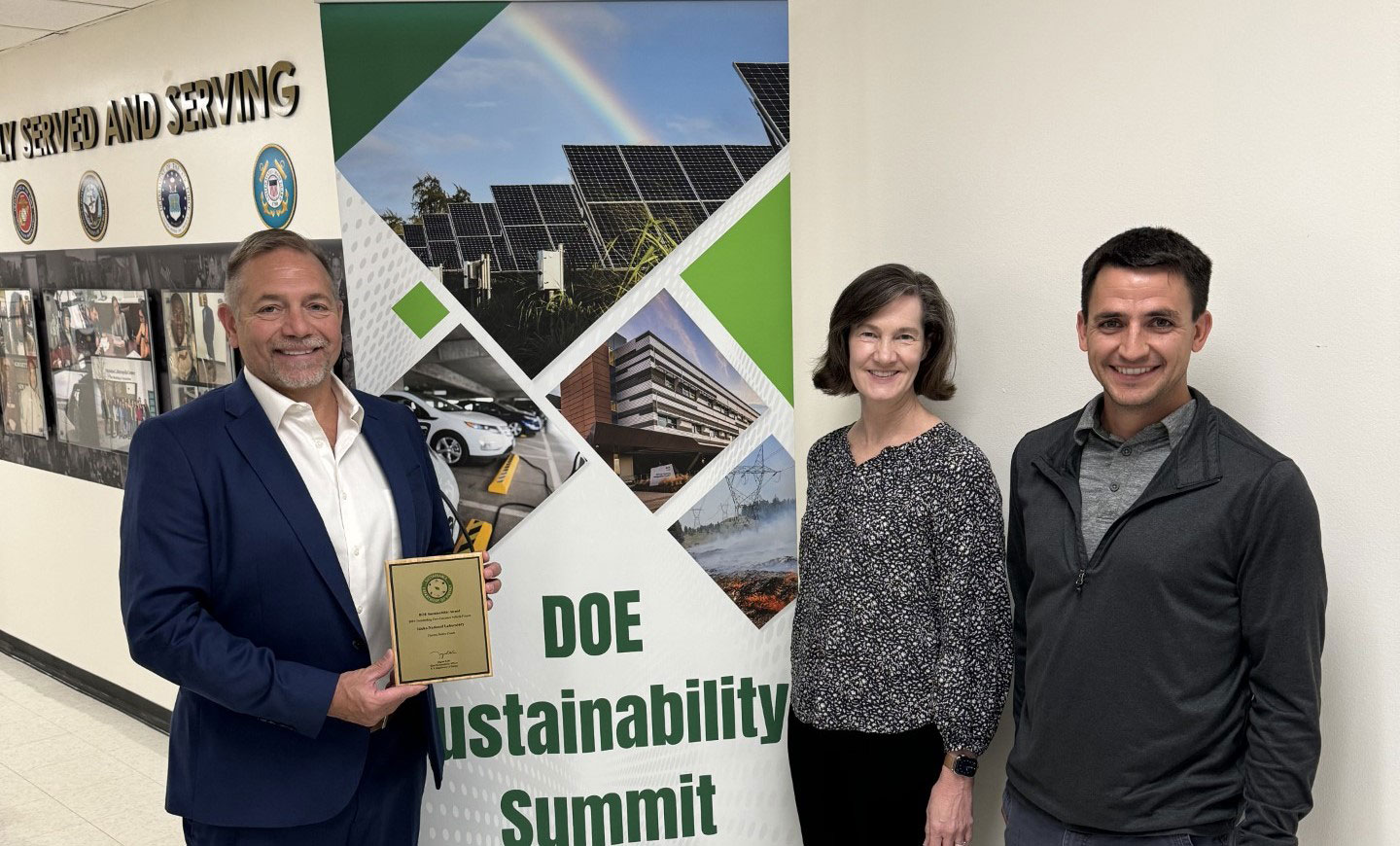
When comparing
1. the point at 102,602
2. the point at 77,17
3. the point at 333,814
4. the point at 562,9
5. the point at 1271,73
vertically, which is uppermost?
the point at 77,17

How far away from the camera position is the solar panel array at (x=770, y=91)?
2504mm

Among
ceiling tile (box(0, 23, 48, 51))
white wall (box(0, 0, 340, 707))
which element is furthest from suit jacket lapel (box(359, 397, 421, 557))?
ceiling tile (box(0, 23, 48, 51))

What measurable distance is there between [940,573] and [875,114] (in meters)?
1.11

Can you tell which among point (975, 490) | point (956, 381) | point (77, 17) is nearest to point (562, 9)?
point (956, 381)

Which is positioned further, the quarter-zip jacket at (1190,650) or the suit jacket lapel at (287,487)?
the suit jacket lapel at (287,487)

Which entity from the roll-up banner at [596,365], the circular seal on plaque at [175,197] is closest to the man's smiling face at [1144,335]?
the roll-up banner at [596,365]

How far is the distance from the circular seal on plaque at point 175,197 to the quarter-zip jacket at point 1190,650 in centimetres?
402

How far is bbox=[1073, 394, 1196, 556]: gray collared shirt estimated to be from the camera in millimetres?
1676

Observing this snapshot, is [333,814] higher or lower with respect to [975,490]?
lower

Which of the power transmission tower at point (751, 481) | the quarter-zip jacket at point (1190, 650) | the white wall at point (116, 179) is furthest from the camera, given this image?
the white wall at point (116, 179)

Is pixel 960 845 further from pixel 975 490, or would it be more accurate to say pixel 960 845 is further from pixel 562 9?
pixel 562 9

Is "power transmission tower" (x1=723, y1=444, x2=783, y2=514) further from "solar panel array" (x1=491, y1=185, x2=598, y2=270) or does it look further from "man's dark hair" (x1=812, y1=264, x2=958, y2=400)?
"solar panel array" (x1=491, y1=185, x2=598, y2=270)

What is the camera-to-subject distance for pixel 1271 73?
1.73 m

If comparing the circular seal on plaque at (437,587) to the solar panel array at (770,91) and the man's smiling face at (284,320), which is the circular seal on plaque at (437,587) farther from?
the solar panel array at (770,91)
